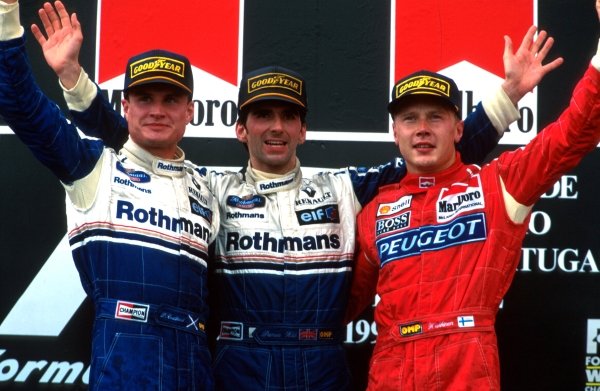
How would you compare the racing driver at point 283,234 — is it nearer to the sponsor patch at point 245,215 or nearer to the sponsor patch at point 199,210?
the sponsor patch at point 245,215

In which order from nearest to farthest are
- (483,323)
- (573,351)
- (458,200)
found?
(483,323)
(458,200)
(573,351)

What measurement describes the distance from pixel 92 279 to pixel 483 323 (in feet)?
4.34

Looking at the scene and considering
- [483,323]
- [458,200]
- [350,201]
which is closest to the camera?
[483,323]

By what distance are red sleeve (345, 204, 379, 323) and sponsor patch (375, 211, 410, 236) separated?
0.22 feet

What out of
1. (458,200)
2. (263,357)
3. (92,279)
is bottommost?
(263,357)

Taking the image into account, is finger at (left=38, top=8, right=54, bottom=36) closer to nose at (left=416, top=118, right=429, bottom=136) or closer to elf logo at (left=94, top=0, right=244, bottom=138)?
elf logo at (left=94, top=0, right=244, bottom=138)

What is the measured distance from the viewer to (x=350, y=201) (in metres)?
3.29

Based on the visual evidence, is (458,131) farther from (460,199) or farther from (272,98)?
(272,98)

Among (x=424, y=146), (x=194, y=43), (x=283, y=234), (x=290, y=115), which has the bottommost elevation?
(x=283, y=234)

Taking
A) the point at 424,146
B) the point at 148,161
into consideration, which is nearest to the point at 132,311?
the point at 148,161

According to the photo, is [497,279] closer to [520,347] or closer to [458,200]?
[458,200]

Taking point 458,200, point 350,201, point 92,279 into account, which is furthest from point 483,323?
point 92,279

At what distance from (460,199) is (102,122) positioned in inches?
56.5

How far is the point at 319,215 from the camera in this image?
321cm
